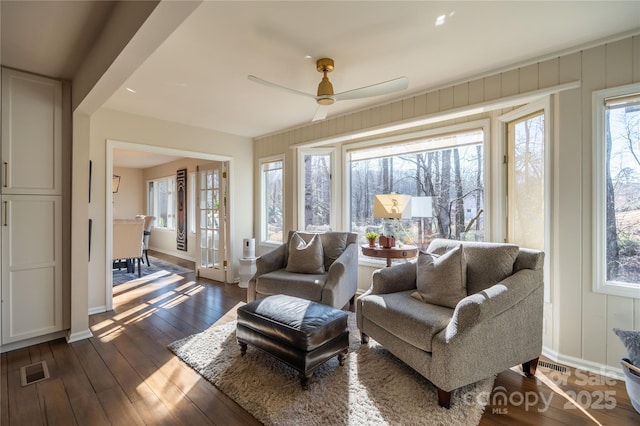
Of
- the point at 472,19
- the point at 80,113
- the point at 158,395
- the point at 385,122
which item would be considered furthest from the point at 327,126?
the point at 158,395

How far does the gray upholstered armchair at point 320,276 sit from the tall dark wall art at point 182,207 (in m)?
4.20

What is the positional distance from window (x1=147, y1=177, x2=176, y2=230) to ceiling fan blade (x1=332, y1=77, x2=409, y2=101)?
6282mm

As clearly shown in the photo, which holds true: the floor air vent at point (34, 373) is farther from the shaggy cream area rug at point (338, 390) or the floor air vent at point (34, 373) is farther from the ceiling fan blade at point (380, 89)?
the ceiling fan blade at point (380, 89)

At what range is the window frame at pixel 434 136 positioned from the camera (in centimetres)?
301

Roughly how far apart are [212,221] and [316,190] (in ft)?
6.41

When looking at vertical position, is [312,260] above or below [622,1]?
below

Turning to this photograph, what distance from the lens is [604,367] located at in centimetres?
223

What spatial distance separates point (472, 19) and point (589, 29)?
88 centimetres

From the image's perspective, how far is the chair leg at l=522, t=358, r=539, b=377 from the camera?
2.17 meters

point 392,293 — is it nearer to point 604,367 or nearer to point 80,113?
point 604,367

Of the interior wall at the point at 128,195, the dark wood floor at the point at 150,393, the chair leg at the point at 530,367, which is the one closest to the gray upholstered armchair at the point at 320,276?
the dark wood floor at the point at 150,393

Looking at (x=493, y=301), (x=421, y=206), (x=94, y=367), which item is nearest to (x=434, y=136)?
(x=421, y=206)

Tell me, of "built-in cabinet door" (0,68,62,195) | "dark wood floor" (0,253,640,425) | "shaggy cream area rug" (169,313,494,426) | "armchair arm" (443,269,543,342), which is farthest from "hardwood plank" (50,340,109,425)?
"armchair arm" (443,269,543,342)

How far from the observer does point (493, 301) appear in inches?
73.3
